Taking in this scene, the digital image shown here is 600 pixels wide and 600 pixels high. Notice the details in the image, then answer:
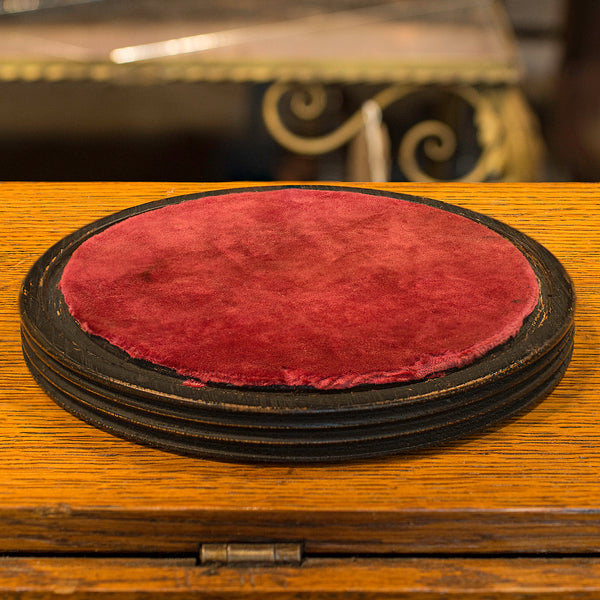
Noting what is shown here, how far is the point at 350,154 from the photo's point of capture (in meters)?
2.47

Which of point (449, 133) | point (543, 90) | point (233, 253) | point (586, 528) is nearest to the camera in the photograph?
point (586, 528)

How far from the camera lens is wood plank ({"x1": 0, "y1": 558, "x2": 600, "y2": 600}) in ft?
1.86

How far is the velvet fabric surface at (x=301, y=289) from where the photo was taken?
0.62 meters

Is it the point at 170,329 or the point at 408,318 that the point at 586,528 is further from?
the point at 170,329

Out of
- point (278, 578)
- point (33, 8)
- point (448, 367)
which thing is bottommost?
point (278, 578)

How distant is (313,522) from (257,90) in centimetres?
197

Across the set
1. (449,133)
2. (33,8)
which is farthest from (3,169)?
(449,133)

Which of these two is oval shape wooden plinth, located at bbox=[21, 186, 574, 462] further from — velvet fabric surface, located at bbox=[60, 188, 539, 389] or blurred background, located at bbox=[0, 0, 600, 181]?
blurred background, located at bbox=[0, 0, 600, 181]

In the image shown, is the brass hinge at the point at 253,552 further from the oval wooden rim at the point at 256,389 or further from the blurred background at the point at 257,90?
the blurred background at the point at 257,90

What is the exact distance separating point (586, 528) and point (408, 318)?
0.21m

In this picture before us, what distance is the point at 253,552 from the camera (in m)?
0.57

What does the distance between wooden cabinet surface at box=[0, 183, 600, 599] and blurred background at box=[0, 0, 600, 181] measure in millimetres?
1532

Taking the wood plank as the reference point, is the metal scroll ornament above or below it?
above

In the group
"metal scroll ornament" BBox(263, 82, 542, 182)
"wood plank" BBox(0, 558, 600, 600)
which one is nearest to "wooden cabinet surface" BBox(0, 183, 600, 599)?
"wood plank" BBox(0, 558, 600, 600)
